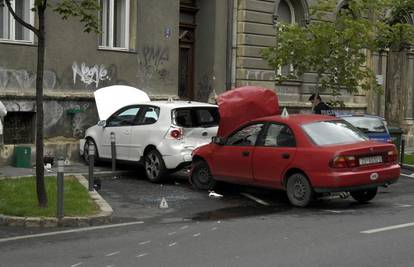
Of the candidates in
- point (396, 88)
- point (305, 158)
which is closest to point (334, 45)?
point (305, 158)

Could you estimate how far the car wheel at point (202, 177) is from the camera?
13.0 metres

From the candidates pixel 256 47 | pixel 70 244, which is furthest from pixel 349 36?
pixel 70 244

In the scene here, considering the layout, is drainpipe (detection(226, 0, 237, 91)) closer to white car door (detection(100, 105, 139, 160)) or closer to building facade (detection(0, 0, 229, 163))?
building facade (detection(0, 0, 229, 163))

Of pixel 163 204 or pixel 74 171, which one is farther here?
pixel 74 171

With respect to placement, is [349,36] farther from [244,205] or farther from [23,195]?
[23,195]

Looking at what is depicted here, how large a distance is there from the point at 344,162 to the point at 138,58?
920 cm

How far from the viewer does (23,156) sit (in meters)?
15.4

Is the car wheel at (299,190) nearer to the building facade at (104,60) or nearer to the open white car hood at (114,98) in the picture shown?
the open white car hood at (114,98)

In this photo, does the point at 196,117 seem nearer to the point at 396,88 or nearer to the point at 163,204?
the point at 163,204

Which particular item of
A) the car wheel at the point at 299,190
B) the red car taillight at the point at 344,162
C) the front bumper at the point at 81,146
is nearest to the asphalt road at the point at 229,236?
the car wheel at the point at 299,190

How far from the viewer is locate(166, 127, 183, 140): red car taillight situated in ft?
44.8

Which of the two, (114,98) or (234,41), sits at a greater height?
(234,41)

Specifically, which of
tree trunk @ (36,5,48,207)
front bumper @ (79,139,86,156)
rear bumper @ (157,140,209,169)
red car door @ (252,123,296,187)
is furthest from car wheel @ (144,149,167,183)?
tree trunk @ (36,5,48,207)

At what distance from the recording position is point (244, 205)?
38.3 ft
